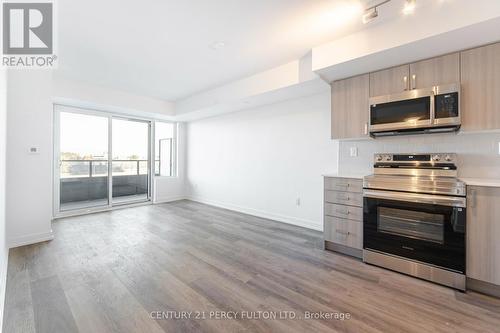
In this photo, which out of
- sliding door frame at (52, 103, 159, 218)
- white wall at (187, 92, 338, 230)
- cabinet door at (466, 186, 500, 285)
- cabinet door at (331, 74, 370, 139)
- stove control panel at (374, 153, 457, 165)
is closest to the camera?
cabinet door at (466, 186, 500, 285)

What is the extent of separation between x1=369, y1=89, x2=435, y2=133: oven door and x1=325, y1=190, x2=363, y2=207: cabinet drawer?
834 millimetres

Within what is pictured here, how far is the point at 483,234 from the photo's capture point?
2.01 metres

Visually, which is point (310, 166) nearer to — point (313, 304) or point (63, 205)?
point (313, 304)

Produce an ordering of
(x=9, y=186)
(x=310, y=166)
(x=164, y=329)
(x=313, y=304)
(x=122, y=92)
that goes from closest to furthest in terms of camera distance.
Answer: (x=164, y=329) → (x=313, y=304) → (x=9, y=186) → (x=310, y=166) → (x=122, y=92)

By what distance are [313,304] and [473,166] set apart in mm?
2350

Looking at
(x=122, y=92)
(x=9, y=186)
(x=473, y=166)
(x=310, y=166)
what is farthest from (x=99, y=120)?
(x=473, y=166)

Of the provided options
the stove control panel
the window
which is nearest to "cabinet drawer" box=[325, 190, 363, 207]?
the stove control panel

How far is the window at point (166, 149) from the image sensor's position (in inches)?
252

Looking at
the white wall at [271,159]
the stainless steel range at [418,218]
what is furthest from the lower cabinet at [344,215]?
the white wall at [271,159]

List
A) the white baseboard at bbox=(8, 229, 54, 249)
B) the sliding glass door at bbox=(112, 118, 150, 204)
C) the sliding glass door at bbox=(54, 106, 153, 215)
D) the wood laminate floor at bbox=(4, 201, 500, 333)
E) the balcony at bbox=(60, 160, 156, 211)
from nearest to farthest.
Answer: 1. the wood laminate floor at bbox=(4, 201, 500, 333)
2. the white baseboard at bbox=(8, 229, 54, 249)
3. the sliding glass door at bbox=(54, 106, 153, 215)
4. the balcony at bbox=(60, 160, 156, 211)
5. the sliding glass door at bbox=(112, 118, 150, 204)

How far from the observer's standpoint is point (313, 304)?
1.86 metres

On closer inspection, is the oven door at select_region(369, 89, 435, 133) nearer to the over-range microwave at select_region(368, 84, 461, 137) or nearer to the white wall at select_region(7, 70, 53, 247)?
the over-range microwave at select_region(368, 84, 461, 137)

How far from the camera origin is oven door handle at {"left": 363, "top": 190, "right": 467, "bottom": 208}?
6.88ft

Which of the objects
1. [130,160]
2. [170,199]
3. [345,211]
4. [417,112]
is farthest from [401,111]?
[130,160]
